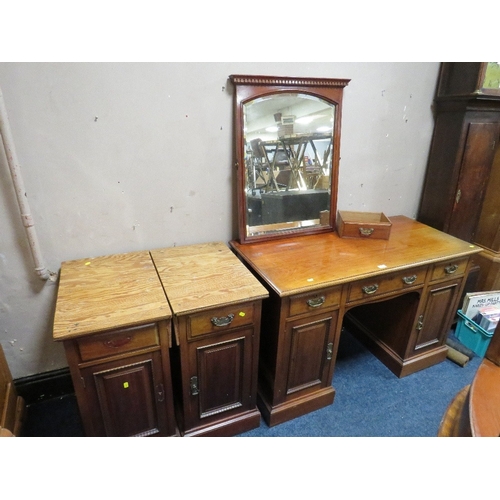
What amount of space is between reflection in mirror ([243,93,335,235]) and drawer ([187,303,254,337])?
54 centimetres

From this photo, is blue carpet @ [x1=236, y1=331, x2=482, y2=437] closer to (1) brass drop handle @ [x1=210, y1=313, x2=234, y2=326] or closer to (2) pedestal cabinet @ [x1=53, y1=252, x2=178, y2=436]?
(2) pedestal cabinet @ [x1=53, y1=252, x2=178, y2=436]

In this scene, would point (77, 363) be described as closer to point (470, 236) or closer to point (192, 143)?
point (192, 143)

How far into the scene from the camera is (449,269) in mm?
1718

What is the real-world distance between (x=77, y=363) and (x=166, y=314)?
1.08ft

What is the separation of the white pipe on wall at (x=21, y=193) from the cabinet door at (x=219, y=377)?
75cm

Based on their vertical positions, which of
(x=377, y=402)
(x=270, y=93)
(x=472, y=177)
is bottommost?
(x=377, y=402)

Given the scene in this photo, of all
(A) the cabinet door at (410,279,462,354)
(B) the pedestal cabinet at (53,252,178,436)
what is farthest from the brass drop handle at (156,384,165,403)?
(A) the cabinet door at (410,279,462,354)

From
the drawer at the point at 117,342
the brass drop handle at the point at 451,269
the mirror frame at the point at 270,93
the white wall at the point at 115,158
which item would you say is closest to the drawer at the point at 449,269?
the brass drop handle at the point at 451,269

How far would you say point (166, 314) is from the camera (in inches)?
44.3

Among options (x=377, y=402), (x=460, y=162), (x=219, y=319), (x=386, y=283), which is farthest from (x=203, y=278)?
(x=460, y=162)

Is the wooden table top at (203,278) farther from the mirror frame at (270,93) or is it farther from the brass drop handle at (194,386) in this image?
the brass drop handle at (194,386)

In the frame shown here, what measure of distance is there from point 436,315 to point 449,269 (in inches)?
12.4

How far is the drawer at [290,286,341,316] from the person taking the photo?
135 cm

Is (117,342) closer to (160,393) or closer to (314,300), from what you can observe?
(160,393)
